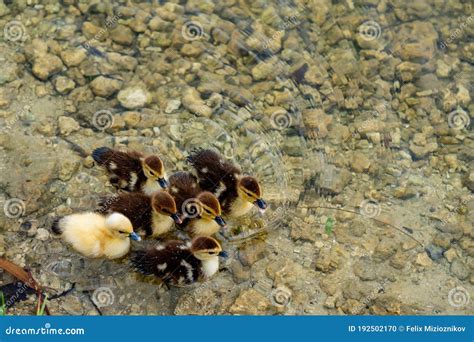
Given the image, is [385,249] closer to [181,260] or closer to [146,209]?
[181,260]

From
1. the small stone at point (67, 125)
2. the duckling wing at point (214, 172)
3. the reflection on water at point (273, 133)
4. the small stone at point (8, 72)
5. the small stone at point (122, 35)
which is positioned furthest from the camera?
the small stone at point (122, 35)

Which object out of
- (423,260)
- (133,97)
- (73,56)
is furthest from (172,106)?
(423,260)

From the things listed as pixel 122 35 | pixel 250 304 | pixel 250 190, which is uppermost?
pixel 122 35

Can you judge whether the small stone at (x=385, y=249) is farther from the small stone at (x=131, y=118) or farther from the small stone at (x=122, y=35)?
the small stone at (x=122, y=35)

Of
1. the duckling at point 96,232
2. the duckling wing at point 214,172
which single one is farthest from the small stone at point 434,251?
the duckling at point 96,232

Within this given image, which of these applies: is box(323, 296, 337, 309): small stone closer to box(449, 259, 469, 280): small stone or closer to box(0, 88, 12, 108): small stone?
box(449, 259, 469, 280): small stone

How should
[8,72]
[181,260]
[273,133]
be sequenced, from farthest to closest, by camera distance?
[8,72] → [273,133] → [181,260]
